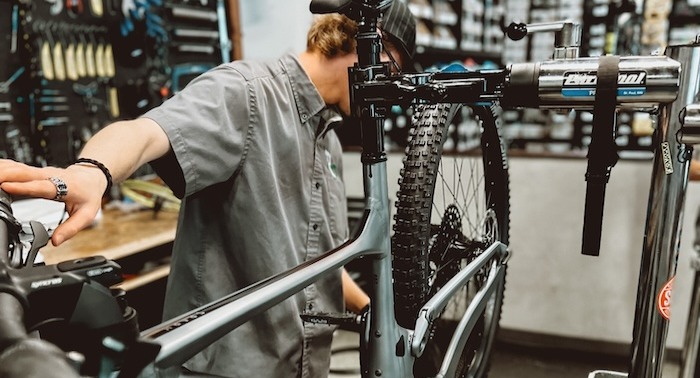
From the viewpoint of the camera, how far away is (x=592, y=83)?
63 centimetres

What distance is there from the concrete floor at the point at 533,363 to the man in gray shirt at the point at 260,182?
1274 millimetres

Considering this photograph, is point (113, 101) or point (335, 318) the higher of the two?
point (113, 101)

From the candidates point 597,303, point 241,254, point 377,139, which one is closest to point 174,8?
point 241,254

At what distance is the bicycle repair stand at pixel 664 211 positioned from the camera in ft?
2.02

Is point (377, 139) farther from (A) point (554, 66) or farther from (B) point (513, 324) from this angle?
(B) point (513, 324)

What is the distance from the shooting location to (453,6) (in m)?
3.68

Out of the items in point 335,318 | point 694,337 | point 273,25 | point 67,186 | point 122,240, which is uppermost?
point 273,25

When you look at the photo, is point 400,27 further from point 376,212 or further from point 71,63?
point 71,63

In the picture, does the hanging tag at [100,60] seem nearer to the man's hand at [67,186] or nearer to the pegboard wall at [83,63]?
the pegboard wall at [83,63]

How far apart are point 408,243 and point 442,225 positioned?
0.74 ft

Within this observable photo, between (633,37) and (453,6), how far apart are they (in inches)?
46.0

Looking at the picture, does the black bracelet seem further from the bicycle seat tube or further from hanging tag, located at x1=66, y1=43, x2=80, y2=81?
hanging tag, located at x1=66, y1=43, x2=80, y2=81

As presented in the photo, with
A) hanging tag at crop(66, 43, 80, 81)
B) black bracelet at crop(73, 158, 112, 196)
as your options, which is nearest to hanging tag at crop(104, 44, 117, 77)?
hanging tag at crop(66, 43, 80, 81)

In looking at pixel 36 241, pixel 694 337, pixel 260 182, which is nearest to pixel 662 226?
pixel 260 182
